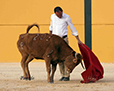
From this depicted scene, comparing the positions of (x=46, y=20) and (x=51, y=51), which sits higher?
Result: (x=46, y=20)

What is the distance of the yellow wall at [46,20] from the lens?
15641mm

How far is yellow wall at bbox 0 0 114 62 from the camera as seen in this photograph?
15.6 m

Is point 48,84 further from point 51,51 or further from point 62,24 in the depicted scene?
point 62,24

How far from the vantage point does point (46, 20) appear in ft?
51.8

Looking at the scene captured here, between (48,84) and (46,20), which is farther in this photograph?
(46,20)

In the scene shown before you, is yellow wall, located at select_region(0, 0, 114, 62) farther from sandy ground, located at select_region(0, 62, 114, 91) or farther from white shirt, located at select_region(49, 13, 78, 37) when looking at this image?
white shirt, located at select_region(49, 13, 78, 37)

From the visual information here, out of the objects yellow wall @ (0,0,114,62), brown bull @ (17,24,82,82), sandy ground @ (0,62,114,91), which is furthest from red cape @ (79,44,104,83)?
yellow wall @ (0,0,114,62)

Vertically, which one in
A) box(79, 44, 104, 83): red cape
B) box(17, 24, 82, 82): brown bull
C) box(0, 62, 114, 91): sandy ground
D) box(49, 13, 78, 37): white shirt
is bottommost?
box(0, 62, 114, 91): sandy ground

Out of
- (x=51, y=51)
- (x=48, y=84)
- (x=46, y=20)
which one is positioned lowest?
(x=48, y=84)

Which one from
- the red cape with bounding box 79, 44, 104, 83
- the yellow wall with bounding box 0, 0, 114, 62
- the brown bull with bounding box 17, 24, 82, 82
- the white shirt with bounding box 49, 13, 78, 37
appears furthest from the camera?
the yellow wall with bounding box 0, 0, 114, 62

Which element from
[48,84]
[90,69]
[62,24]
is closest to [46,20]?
[62,24]

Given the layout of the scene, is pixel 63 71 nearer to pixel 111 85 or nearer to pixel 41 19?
pixel 111 85

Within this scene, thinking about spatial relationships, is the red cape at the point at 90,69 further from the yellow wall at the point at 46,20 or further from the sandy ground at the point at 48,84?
the yellow wall at the point at 46,20

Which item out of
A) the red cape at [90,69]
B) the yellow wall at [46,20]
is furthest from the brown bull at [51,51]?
the yellow wall at [46,20]
